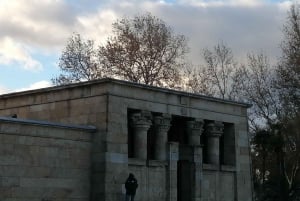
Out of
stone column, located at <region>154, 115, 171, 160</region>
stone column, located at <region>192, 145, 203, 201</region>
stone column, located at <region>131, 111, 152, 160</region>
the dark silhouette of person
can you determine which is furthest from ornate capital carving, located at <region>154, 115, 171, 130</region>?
the dark silhouette of person

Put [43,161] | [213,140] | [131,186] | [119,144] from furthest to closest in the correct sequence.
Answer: [213,140], [119,144], [131,186], [43,161]

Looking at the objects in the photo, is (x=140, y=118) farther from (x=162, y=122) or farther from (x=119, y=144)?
(x=119, y=144)

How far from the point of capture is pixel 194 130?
994 inches

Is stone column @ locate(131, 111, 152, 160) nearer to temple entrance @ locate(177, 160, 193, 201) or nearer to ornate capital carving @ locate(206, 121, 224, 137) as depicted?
temple entrance @ locate(177, 160, 193, 201)

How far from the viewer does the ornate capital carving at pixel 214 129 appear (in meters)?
26.2

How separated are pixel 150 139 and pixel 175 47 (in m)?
19.4

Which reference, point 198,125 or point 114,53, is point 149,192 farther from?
point 114,53

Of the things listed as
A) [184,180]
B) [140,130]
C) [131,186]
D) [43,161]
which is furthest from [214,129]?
[43,161]

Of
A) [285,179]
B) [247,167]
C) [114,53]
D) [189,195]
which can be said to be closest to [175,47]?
[114,53]

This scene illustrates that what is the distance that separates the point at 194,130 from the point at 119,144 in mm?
4454

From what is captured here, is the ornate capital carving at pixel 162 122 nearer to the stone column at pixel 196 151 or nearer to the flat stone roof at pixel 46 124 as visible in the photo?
the stone column at pixel 196 151

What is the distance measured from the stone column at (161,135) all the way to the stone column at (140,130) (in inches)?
29.2

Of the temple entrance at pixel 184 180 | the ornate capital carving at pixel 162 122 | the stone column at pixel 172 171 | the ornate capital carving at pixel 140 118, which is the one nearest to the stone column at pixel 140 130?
the ornate capital carving at pixel 140 118

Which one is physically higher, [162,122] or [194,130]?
[162,122]
